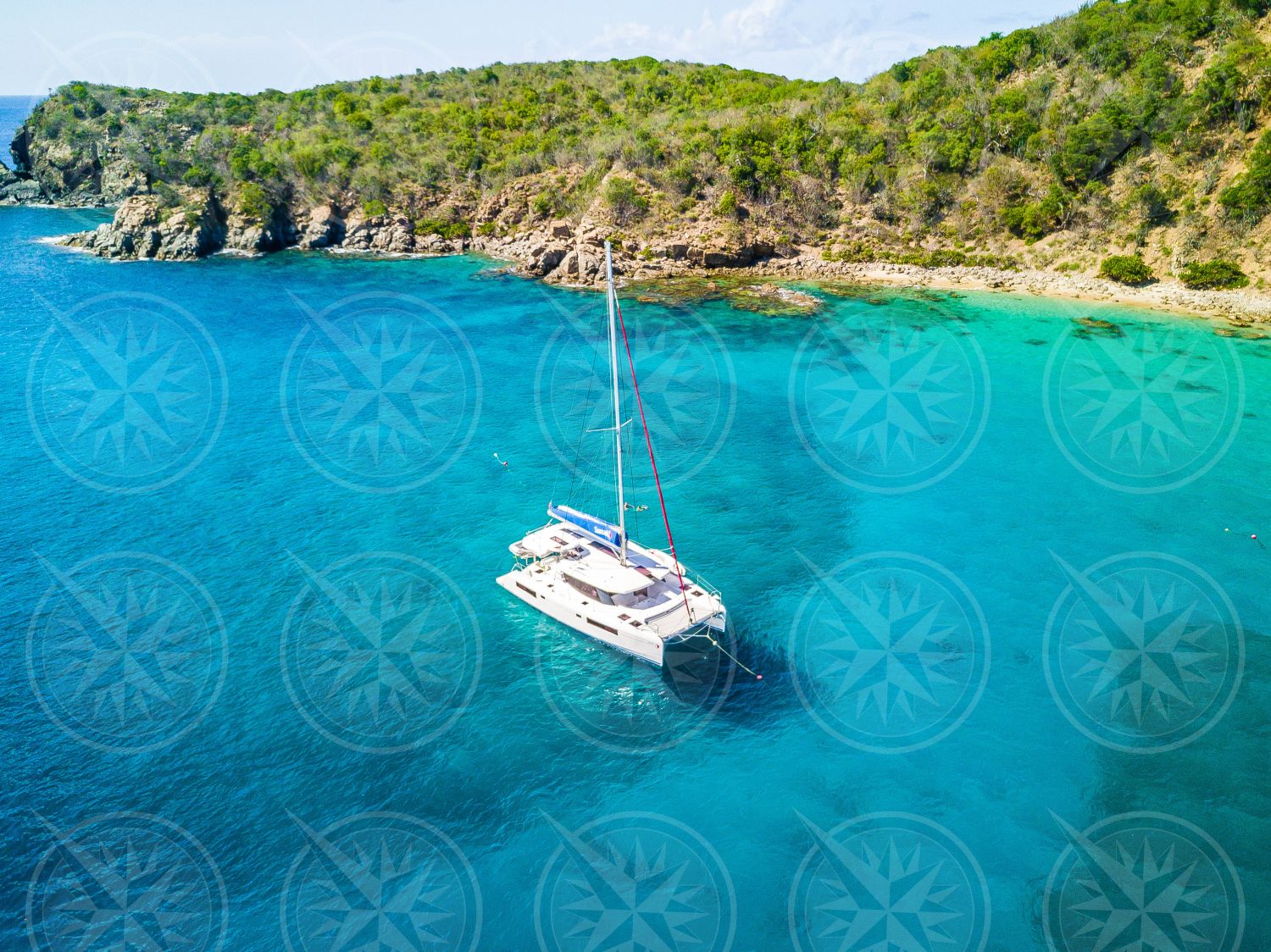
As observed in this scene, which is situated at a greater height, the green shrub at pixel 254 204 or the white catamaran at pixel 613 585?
the green shrub at pixel 254 204

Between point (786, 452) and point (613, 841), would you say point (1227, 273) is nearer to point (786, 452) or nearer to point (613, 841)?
point (786, 452)

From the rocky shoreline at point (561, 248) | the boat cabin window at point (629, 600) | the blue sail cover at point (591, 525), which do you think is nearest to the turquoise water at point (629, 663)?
the boat cabin window at point (629, 600)

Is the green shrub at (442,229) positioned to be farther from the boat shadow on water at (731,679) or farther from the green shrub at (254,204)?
the boat shadow on water at (731,679)

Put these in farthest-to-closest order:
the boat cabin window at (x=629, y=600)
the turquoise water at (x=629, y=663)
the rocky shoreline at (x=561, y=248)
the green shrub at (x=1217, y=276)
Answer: the rocky shoreline at (x=561, y=248) < the green shrub at (x=1217, y=276) < the boat cabin window at (x=629, y=600) < the turquoise water at (x=629, y=663)

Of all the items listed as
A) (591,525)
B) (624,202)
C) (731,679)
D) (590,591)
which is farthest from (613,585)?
(624,202)

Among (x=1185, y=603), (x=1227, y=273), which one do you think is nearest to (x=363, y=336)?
(x=1185, y=603)

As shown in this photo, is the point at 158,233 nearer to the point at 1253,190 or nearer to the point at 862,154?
the point at 862,154
